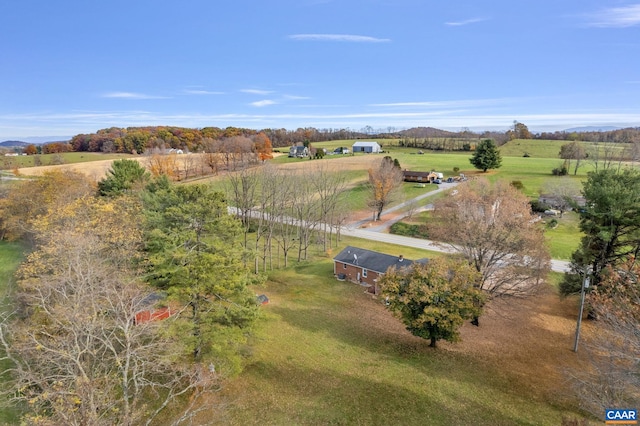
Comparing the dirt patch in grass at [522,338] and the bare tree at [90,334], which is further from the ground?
the bare tree at [90,334]

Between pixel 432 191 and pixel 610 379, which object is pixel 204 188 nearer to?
pixel 610 379

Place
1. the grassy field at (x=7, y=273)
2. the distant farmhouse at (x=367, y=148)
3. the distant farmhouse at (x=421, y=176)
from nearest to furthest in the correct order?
the grassy field at (x=7, y=273), the distant farmhouse at (x=421, y=176), the distant farmhouse at (x=367, y=148)

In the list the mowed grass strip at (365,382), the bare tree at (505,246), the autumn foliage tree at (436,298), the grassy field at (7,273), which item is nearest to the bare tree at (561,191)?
the bare tree at (505,246)

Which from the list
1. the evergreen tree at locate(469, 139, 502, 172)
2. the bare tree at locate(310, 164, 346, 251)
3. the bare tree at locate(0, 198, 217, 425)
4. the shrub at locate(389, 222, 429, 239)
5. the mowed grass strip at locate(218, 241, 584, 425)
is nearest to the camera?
the bare tree at locate(0, 198, 217, 425)

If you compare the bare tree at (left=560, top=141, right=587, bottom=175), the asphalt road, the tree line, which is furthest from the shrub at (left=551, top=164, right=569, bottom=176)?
the tree line

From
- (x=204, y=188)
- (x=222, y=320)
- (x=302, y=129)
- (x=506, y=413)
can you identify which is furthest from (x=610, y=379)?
(x=302, y=129)

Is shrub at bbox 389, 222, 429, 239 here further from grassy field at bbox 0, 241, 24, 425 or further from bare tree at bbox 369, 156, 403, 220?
grassy field at bbox 0, 241, 24, 425

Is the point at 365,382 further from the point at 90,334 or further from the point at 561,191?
the point at 561,191

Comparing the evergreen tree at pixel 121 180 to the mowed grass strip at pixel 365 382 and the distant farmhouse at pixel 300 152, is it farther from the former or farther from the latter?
the distant farmhouse at pixel 300 152
